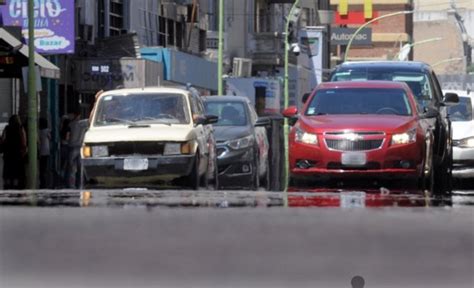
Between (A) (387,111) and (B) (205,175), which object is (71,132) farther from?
(A) (387,111)

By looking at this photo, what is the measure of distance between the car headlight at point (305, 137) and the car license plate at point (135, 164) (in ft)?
7.57

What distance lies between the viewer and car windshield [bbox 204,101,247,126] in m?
22.4

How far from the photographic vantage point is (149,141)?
56.5ft

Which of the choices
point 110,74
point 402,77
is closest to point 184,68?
point 110,74

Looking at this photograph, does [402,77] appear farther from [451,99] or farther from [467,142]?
A: [467,142]

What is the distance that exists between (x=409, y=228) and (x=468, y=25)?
136 m

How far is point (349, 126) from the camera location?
15922 millimetres

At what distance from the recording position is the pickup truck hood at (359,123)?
1587 cm

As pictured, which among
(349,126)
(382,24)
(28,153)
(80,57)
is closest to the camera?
(349,126)

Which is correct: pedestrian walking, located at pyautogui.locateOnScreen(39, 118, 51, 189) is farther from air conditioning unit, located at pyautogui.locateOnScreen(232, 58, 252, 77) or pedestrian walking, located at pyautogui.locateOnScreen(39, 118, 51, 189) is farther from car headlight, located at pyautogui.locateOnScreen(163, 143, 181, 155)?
air conditioning unit, located at pyautogui.locateOnScreen(232, 58, 252, 77)

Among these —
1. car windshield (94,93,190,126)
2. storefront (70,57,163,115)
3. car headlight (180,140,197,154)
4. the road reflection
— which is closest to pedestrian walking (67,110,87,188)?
car windshield (94,93,190,126)

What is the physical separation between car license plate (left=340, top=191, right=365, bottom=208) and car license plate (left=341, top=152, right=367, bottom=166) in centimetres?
1066

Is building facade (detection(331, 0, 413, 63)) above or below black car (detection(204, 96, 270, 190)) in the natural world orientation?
above

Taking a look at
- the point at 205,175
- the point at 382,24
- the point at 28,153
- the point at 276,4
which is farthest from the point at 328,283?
the point at 382,24
